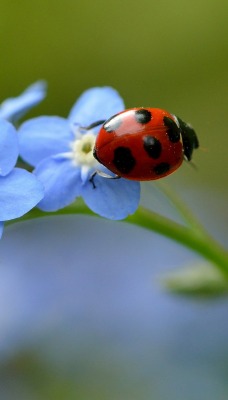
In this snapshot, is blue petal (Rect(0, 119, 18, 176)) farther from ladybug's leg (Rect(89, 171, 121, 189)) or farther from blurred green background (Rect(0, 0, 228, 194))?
blurred green background (Rect(0, 0, 228, 194))

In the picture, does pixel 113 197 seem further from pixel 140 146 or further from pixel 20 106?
pixel 20 106

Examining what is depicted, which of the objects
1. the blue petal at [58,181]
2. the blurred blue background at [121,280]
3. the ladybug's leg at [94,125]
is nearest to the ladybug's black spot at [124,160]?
the blue petal at [58,181]

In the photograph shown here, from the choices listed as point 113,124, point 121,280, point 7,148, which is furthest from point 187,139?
point 121,280

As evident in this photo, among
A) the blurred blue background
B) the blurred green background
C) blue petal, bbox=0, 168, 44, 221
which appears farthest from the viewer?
the blurred green background

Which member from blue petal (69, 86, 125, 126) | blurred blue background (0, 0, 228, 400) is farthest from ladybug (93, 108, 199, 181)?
blurred blue background (0, 0, 228, 400)

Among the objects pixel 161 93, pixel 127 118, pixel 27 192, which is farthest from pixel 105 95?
A: pixel 161 93

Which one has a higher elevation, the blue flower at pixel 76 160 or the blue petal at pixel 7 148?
the blue petal at pixel 7 148

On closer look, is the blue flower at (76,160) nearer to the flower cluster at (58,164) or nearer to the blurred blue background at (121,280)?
the flower cluster at (58,164)
